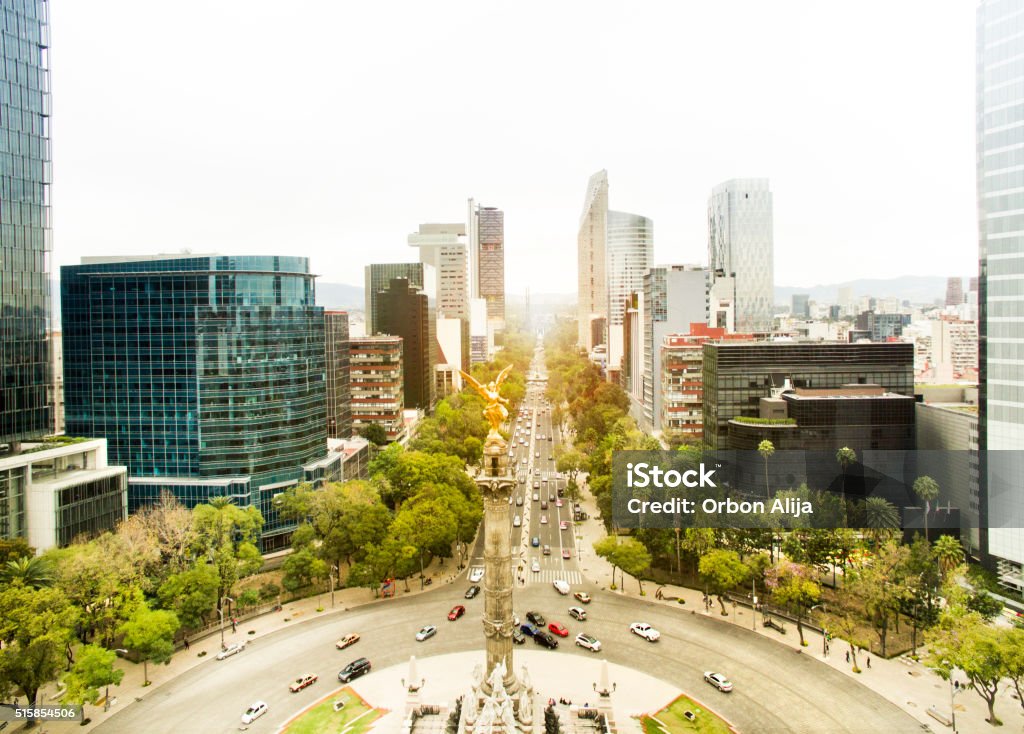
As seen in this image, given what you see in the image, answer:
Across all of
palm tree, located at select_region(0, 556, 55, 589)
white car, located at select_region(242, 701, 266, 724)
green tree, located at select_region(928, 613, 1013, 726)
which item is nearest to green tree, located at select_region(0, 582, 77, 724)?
palm tree, located at select_region(0, 556, 55, 589)

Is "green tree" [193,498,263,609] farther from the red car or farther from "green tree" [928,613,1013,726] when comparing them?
"green tree" [928,613,1013,726]

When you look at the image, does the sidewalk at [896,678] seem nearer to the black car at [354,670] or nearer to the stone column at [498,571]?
the stone column at [498,571]

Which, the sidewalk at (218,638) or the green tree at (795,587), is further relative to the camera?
the green tree at (795,587)

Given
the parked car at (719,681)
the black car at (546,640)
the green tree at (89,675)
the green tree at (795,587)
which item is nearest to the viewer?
the green tree at (89,675)

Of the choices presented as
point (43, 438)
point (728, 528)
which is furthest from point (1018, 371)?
point (43, 438)

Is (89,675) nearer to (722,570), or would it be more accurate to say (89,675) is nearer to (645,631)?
(645,631)

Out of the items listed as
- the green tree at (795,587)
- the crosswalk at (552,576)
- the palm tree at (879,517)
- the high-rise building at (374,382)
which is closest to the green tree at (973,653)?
the green tree at (795,587)
